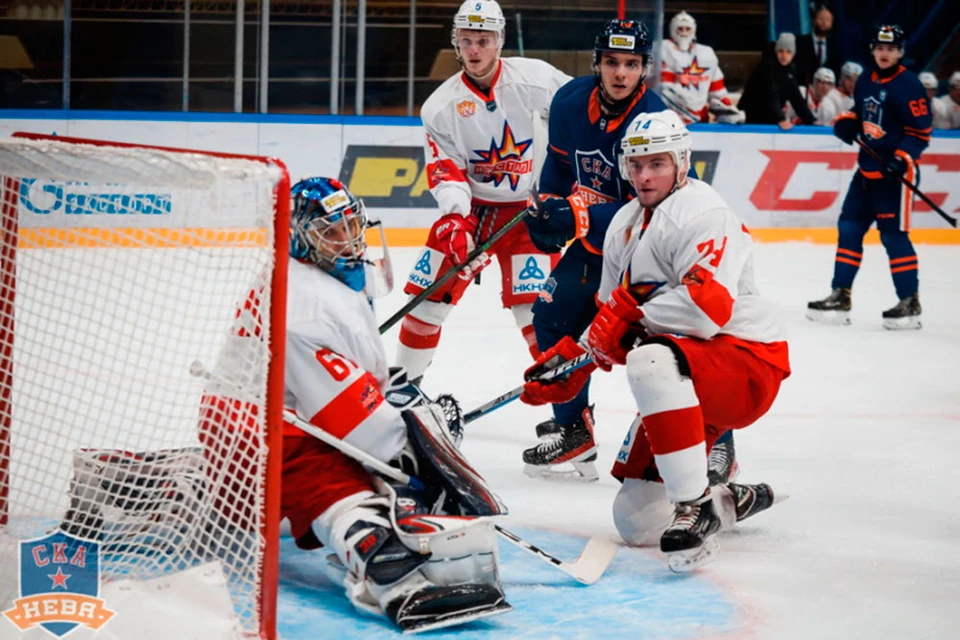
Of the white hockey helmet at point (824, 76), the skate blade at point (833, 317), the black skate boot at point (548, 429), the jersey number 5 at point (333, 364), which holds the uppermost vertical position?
the white hockey helmet at point (824, 76)

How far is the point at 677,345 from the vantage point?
104 inches

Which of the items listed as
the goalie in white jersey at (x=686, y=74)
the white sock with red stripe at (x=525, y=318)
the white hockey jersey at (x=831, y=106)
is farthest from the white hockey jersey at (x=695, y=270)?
the white hockey jersey at (x=831, y=106)

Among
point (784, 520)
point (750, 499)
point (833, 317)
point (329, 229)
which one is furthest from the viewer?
point (833, 317)

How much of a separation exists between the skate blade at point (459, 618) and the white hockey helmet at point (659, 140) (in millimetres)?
967

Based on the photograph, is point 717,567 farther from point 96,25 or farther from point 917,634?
point 96,25

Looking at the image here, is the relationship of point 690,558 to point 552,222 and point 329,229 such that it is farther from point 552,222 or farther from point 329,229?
point 552,222

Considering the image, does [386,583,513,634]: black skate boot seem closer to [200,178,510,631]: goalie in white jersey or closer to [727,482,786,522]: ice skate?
[200,178,510,631]: goalie in white jersey

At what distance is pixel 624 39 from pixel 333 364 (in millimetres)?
1284

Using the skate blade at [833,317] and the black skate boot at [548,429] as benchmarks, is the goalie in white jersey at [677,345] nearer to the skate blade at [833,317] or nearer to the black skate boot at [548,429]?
the black skate boot at [548,429]

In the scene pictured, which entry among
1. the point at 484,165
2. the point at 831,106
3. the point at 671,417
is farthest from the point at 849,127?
the point at 671,417

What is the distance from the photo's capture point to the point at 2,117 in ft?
22.5

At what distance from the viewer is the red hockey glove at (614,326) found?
278 centimetres

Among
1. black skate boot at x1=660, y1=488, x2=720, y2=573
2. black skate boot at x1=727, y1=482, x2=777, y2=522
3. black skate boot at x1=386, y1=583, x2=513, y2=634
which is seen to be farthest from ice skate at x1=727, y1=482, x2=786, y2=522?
black skate boot at x1=386, y1=583, x2=513, y2=634

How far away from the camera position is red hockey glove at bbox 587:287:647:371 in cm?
278
